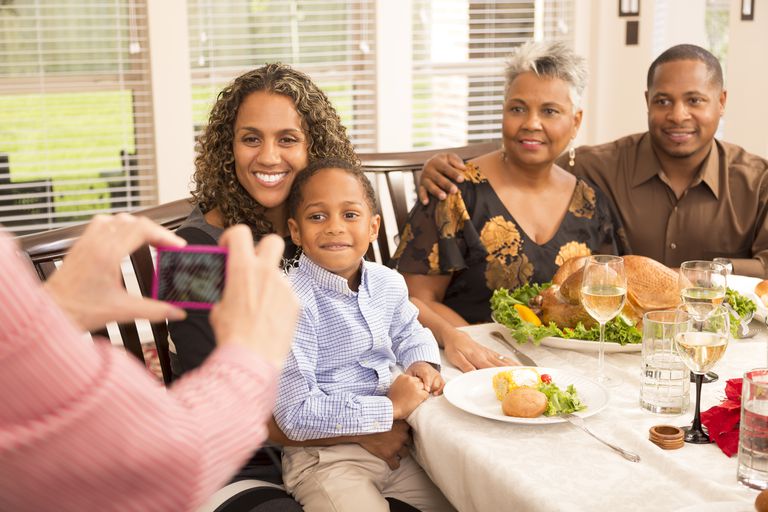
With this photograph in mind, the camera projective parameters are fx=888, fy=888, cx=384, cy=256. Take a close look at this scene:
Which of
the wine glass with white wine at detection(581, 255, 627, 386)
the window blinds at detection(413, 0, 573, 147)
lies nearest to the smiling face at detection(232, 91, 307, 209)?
the wine glass with white wine at detection(581, 255, 627, 386)

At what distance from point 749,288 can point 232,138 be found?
4.44ft

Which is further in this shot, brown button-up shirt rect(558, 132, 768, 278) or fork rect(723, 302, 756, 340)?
brown button-up shirt rect(558, 132, 768, 278)

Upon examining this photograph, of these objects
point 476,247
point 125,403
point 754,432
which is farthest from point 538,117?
point 125,403

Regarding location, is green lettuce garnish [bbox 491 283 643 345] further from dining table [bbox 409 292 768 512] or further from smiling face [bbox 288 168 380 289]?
smiling face [bbox 288 168 380 289]

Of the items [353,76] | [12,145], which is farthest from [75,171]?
[353,76]

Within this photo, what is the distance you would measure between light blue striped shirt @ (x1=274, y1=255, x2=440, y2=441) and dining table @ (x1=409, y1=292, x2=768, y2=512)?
0.15 metres

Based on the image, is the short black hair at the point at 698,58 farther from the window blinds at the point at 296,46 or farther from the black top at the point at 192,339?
the window blinds at the point at 296,46

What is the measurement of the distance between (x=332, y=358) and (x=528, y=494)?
66cm

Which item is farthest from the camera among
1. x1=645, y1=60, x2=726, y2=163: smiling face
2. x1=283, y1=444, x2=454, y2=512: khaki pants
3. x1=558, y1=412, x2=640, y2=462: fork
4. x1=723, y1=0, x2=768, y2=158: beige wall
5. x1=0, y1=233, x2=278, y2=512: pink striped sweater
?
x1=723, y1=0, x2=768, y2=158: beige wall

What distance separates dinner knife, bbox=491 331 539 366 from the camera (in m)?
1.90

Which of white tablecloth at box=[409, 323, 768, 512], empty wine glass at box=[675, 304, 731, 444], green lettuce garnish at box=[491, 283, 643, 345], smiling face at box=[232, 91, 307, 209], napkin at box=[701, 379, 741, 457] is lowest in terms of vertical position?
white tablecloth at box=[409, 323, 768, 512]

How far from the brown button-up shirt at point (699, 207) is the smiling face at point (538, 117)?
1.66ft

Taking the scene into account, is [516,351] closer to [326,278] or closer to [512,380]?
[512,380]

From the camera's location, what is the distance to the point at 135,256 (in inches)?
80.6
